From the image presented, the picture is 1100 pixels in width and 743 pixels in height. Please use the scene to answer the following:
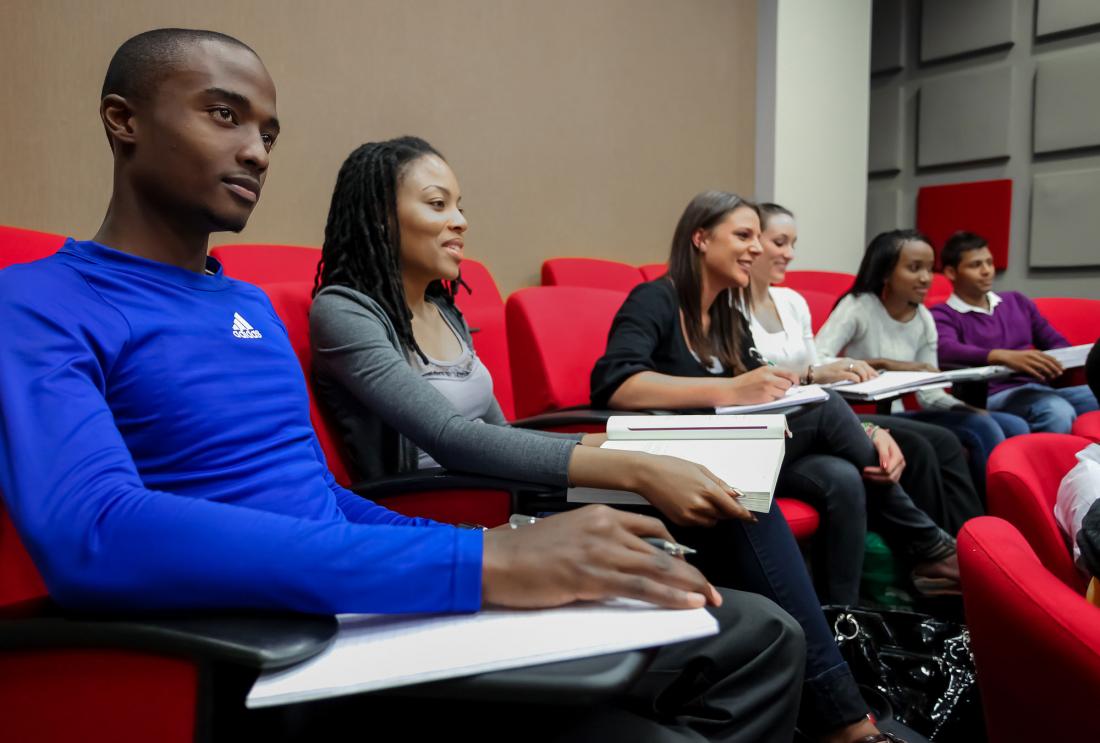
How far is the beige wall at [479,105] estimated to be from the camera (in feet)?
5.97

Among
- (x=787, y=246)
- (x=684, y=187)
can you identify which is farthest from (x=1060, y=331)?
(x=684, y=187)

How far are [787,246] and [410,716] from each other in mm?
2459

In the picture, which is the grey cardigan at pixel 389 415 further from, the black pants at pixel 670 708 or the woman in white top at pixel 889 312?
the woman in white top at pixel 889 312

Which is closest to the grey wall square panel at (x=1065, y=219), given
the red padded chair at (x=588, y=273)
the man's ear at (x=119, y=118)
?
the red padded chair at (x=588, y=273)

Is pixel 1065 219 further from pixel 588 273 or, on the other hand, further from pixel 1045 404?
pixel 588 273

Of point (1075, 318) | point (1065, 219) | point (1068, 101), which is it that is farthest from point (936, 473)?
Result: point (1068, 101)

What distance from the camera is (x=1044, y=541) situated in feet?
3.41

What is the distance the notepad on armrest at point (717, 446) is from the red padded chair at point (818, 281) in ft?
9.02

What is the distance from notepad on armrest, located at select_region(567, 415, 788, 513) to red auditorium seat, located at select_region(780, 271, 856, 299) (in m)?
2.75

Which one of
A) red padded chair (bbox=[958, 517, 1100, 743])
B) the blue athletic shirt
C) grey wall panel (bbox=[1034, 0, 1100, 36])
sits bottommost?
red padded chair (bbox=[958, 517, 1100, 743])

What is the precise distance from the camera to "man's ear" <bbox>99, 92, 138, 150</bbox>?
33.0 inches

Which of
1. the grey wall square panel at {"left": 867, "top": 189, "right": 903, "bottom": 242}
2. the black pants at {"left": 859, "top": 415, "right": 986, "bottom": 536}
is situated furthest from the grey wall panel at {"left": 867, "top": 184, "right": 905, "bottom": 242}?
the black pants at {"left": 859, "top": 415, "right": 986, "bottom": 536}

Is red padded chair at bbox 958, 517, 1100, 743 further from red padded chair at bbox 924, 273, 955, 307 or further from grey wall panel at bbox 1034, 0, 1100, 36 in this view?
grey wall panel at bbox 1034, 0, 1100, 36

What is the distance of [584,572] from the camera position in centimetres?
61
